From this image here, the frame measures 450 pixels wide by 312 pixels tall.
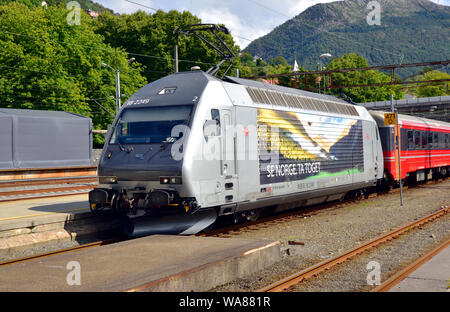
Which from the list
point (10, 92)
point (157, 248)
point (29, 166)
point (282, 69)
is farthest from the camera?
point (282, 69)

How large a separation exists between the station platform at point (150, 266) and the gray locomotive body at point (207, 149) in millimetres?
1402

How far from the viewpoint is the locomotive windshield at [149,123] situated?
389 inches

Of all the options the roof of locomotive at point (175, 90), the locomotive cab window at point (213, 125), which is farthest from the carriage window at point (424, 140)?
the locomotive cab window at point (213, 125)

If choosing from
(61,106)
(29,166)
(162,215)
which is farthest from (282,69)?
(162,215)

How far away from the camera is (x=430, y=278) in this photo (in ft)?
22.2

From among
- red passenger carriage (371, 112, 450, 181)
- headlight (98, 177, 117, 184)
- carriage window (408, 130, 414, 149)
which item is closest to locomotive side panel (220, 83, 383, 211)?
red passenger carriage (371, 112, 450, 181)

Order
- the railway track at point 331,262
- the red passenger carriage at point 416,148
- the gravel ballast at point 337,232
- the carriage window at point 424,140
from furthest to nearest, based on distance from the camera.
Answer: the carriage window at point 424,140, the red passenger carriage at point 416,148, the gravel ballast at point 337,232, the railway track at point 331,262

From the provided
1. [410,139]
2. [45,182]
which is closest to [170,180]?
[45,182]

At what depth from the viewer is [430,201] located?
1705 cm

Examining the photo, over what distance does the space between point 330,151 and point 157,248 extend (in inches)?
319

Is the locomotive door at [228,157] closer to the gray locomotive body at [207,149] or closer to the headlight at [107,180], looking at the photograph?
the gray locomotive body at [207,149]

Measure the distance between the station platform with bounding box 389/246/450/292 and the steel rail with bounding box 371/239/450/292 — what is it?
7cm

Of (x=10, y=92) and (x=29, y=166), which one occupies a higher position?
(x=10, y=92)
